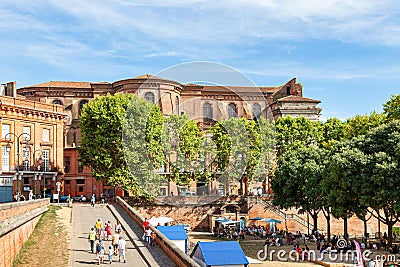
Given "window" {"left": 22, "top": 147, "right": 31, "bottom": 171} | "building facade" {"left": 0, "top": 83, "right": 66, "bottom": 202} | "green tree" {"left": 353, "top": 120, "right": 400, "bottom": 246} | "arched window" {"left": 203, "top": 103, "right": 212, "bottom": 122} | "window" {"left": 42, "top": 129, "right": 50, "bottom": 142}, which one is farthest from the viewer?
"arched window" {"left": 203, "top": 103, "right": 212, "bottom": 122}

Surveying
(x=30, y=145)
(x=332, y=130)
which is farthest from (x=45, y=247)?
(x=332, y=130)

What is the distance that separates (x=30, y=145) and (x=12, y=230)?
40306mm

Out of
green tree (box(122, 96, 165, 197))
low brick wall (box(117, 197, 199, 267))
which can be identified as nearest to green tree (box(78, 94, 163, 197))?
green tree (box(122, 96, 165, 197))

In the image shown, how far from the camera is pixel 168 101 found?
75938 millimetres

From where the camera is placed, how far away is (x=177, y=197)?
6009 centimetres

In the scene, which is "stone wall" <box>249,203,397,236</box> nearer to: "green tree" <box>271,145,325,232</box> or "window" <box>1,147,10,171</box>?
"green tree" <box>271,145,325,232</box>

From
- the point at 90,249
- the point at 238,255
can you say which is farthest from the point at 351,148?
the point at 90,249

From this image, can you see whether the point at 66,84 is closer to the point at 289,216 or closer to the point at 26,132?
the point at 26,132

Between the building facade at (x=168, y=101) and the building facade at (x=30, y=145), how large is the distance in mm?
5994

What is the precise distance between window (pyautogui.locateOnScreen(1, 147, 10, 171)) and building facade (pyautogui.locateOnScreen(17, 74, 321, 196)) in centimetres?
1274

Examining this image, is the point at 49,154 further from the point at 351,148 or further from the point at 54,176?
the point at 351,148

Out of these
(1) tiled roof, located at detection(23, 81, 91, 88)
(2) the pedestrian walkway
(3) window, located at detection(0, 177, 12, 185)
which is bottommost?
(2) the pedestrian walkway

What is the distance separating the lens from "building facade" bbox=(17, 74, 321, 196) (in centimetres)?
7150

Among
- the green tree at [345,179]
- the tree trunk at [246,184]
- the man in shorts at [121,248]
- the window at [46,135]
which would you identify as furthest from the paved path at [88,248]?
the tree trunk at [246,184]
